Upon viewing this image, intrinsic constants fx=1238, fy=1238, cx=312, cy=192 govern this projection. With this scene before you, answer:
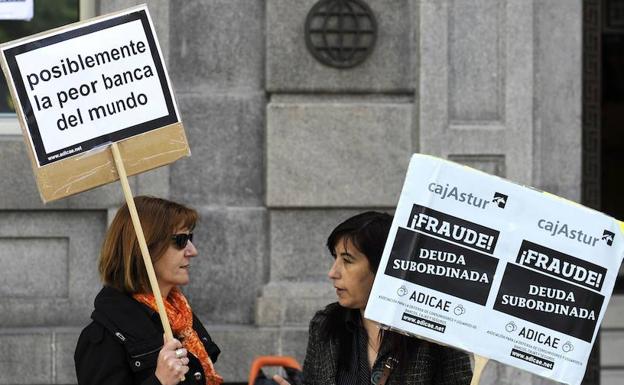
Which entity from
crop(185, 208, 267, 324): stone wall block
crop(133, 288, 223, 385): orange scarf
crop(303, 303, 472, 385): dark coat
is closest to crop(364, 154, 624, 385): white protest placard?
crop(303, 303, 472, 385): dark coat

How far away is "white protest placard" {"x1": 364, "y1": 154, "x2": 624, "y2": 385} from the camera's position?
455cm

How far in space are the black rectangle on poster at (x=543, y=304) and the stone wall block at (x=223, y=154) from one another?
3.61m

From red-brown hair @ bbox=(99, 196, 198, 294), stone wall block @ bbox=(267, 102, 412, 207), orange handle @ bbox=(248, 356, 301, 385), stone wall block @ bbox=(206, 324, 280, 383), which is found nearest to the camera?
red-brown hair @ bbox=(99, 196, 198, 294)

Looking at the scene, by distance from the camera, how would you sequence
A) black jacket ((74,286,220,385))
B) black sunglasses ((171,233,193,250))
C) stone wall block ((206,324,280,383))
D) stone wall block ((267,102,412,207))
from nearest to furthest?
black jacket ((74,286,220,385)) < black sunglasses ((171,233,193,250)) < stone wall block ((206,324,280,383)) < stone wall block ((267,102,412,207))

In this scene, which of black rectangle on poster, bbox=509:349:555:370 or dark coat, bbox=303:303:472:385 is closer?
black rectangle on poster, bbox=509:349:555:370

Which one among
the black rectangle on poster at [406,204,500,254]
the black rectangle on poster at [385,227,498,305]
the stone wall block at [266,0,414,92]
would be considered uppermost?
the stone wall block at [266,0,414,92]

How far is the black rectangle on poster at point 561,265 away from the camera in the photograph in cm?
455

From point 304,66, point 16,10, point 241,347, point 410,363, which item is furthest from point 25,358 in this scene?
point 410,363

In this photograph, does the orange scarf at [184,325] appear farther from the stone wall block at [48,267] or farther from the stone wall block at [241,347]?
the stone wall block at [48,267]

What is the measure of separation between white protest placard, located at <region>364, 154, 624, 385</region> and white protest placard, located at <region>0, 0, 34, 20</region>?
4240mm

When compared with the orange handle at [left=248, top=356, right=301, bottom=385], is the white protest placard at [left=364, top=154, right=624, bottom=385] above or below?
above

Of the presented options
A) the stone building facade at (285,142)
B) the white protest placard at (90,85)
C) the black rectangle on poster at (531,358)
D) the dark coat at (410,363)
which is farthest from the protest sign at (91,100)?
the stone building facade at (285,142)

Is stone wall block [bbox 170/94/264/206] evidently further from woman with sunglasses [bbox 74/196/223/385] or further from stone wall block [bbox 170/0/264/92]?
woman with sunglasses [bbox 74/196/223/385]

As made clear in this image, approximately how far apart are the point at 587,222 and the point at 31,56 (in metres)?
2.19
